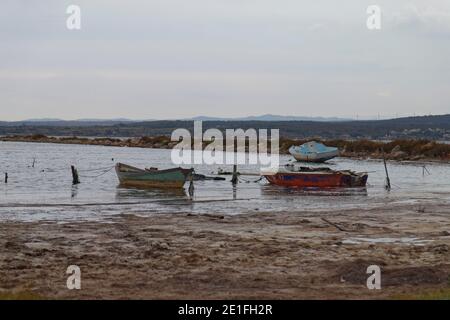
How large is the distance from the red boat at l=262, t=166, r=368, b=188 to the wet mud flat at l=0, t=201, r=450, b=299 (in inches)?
673

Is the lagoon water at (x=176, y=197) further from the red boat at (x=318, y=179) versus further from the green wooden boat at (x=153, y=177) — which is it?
the green wooden boat at (x=153, y=177)

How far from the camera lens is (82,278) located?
1308 centimetres

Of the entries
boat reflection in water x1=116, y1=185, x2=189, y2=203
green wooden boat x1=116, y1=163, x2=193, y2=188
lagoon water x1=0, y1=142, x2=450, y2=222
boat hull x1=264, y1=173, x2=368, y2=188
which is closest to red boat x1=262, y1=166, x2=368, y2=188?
boat hull x1=264, y1=173, x2=368, y2=188

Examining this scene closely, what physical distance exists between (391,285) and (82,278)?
5682 millimetres

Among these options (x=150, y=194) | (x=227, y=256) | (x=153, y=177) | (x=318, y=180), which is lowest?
(x=150, y=194)

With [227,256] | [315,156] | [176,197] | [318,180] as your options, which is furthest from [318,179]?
[315,156]

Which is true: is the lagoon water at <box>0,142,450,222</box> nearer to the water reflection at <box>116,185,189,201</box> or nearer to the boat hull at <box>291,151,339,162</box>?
the water reflection at <box>116,185,189,201</box>

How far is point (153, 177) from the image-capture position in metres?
40.8

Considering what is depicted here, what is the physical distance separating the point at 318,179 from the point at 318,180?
7 cm

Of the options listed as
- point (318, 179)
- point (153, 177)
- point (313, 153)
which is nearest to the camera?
point (153, 177)

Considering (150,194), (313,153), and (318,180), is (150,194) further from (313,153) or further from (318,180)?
(313,153)

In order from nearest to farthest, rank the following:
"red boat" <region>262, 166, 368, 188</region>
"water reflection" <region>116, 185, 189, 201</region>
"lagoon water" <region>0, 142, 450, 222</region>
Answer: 1. "lagoon water" <region>0, 142, 450, 222</region>
2. "water reflection" <region>116, 185, 189, 201</region>
3. "red boat" <region>262, 166, 368, 188</region>

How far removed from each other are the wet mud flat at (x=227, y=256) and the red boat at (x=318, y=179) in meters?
17.1

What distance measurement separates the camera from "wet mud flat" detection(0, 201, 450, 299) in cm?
1212
